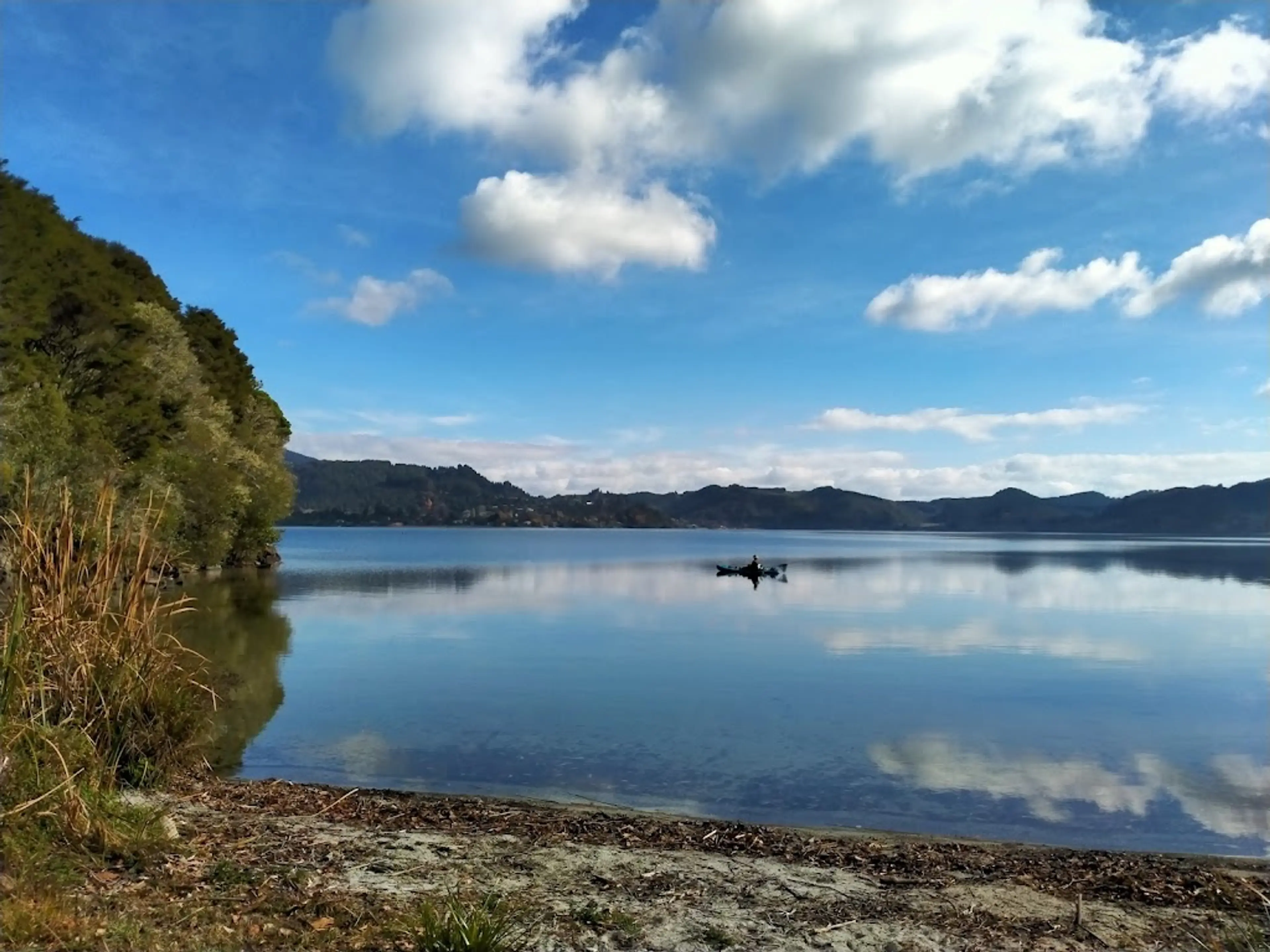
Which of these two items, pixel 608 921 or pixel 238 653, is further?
pixel 238 653

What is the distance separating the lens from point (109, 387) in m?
37.1

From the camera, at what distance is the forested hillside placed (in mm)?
29641

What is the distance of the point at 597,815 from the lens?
10.2 metres

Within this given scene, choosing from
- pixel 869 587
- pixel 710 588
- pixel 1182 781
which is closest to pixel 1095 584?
pixel 869 587

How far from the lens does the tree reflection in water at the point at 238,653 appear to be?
14.7m

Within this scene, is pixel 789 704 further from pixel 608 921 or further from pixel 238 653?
pixel 238 653

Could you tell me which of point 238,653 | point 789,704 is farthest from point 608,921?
point 238,653

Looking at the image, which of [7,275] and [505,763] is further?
[7,275]

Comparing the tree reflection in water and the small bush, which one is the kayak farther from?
the small bush

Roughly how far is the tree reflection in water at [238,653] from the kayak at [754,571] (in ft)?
92.7

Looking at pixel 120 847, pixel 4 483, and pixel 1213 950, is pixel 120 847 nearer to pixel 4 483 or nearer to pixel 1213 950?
pixel 1213 950

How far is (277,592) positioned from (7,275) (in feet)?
59.3

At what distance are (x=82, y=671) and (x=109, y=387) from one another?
33745 millimetres

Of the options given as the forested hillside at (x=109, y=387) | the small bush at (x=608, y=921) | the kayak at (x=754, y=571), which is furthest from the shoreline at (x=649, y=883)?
the kayak at (x=754, y=571)
